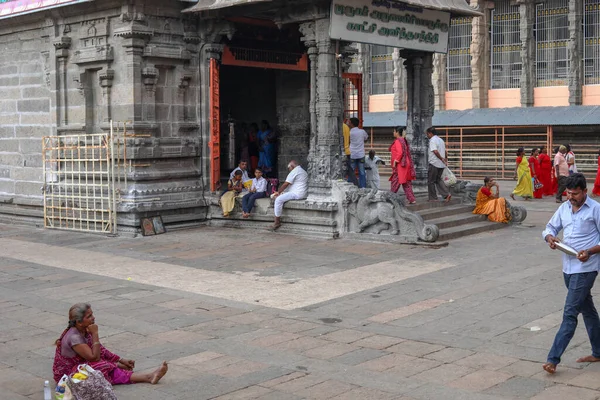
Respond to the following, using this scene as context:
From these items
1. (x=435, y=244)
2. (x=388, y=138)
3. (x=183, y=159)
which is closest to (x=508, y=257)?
(x=435, y=244)

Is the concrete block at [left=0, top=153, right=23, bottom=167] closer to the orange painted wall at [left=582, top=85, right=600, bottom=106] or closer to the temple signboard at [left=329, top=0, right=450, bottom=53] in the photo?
the temple signboard at [left=329, top=0, right=450, bottom=53]

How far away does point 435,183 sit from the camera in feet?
51.8

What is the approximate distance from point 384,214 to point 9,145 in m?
9.63

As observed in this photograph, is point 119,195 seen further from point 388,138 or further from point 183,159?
point 388,138

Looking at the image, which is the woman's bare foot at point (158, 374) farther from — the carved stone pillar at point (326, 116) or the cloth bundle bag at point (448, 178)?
the cloth bundle bag at point (448, 178)

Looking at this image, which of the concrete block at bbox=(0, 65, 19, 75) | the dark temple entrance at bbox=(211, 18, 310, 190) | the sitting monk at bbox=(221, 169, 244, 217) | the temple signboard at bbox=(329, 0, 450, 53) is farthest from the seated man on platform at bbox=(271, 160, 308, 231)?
the concrete block at bbox=(0, 65, 19, 75)

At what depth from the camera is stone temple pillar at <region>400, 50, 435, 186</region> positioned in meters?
16.8

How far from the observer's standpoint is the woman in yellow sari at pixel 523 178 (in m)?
21.0

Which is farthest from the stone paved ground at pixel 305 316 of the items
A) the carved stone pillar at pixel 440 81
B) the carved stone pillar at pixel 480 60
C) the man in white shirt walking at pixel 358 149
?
the carved stone pillar at pixel 440 81

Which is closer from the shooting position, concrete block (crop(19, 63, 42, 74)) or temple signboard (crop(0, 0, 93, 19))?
temple signboard (crop(0, 0, 93, 19))

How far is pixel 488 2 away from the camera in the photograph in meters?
31.9

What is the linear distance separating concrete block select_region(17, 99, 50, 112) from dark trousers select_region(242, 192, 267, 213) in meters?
5.18

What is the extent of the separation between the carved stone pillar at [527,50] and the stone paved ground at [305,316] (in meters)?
17.7

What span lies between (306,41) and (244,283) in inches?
221
